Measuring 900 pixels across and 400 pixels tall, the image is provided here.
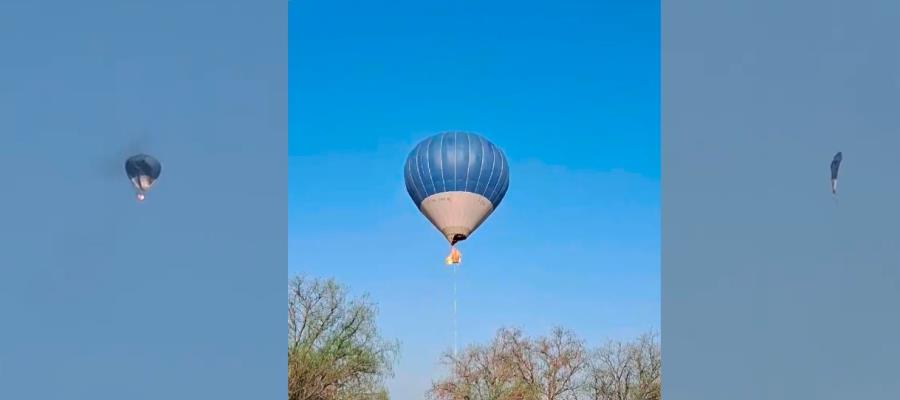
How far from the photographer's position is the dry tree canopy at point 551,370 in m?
7.71

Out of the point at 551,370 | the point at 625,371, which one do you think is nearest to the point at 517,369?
the point at 551,370

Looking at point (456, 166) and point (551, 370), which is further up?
point (456, 166)

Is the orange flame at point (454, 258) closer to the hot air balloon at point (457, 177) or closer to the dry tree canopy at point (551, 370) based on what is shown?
the hot air balloon at point (457, 177)

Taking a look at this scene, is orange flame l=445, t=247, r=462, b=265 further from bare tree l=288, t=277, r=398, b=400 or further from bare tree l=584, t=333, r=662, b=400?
bare tree l=584, t=333, r=662, b=400
